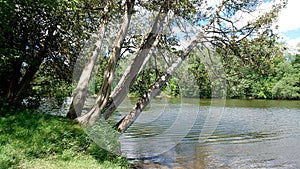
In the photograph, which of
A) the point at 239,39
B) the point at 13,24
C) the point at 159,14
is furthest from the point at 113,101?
the point at 239,39

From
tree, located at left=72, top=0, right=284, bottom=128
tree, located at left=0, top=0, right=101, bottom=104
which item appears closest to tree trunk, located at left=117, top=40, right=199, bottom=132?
tree, located at left=72, top=0, right=284, bottom=128

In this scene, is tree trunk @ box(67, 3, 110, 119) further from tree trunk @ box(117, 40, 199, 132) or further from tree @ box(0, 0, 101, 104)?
tree trunk @ box(117, 40, 199, 132)

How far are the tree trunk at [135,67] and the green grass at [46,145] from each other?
1732 mm

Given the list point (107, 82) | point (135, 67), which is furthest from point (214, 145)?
point (107, 82)

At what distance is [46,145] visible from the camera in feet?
24.2

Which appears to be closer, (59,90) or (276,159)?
(276,159)

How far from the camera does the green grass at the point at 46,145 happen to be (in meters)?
6.48

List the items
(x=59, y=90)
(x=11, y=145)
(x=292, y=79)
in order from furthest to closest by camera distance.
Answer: (x=292, y=79)
(x=59, y=90)
(x=11, y=145)

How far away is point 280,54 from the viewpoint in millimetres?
10492

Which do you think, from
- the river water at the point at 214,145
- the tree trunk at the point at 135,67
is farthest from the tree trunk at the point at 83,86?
the river water at the point at 214,145

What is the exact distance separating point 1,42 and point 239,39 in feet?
26.1

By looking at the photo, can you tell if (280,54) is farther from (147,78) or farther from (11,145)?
(11,145)

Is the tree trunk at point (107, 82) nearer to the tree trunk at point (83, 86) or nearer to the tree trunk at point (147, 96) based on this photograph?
the tree trunk at point (83, 86)

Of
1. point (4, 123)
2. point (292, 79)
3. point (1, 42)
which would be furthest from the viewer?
point (292, 79)
